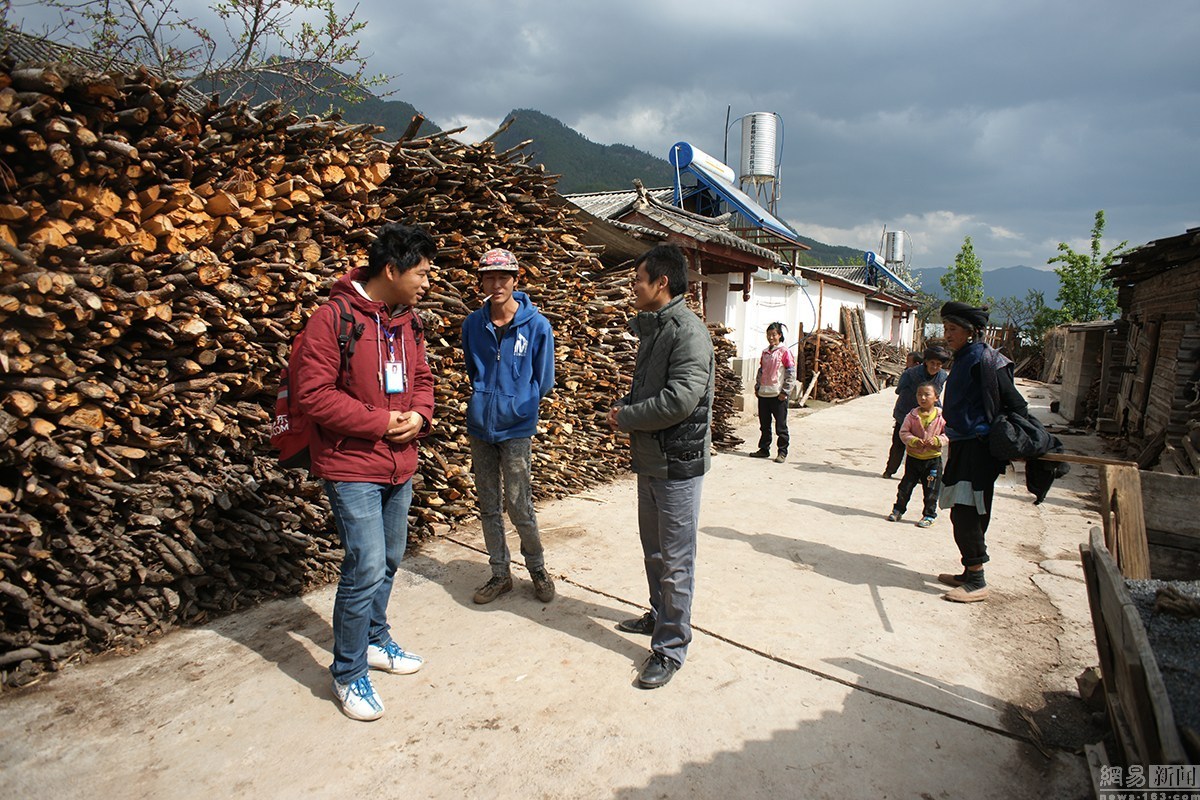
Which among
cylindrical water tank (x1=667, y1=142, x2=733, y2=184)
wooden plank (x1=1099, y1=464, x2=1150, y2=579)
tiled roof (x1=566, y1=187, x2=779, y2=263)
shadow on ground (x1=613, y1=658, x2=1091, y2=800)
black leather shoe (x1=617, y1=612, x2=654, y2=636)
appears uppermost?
cylindrical water tank (x1=667, y1=142, x2=733, y2=184)

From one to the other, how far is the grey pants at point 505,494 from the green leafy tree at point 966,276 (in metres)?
46.1

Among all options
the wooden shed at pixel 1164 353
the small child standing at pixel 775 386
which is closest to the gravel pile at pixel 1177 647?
the wooden shed at pixel 1164 353

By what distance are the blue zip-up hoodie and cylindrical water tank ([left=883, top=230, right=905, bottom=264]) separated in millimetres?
46917

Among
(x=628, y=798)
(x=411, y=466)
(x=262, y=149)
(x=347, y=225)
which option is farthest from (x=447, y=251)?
(x=628, y=798)

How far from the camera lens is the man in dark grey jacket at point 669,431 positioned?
297 cm

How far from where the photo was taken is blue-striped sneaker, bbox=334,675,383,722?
8.86 ft

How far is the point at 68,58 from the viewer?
4914 millimetres

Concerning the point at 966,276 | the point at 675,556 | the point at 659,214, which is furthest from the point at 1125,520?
the point at 966,276

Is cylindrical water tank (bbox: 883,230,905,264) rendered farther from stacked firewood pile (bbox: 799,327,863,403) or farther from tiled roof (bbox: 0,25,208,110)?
tiled roof (bbox: 0,25,208,110)

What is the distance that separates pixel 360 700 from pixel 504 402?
5.49 ft

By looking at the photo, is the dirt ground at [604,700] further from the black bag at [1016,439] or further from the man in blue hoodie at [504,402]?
the black bag at [1016,439]

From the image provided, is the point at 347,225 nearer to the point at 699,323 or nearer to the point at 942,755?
the point at 699,323

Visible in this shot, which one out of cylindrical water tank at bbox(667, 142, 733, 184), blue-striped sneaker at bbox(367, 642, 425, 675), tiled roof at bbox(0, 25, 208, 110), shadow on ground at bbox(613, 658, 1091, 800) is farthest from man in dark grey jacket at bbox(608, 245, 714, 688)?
cylindrical water tank at bbox(667, 142, 733, 184)

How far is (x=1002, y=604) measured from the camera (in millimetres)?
4059
